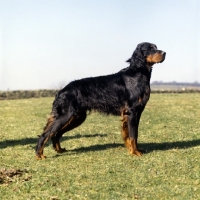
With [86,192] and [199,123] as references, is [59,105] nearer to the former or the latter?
[86,192]

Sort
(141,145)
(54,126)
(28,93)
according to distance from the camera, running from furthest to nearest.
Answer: (28,93), (141,145), (54,126)

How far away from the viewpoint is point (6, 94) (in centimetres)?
3581

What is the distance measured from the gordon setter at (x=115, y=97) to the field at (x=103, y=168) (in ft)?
2.03

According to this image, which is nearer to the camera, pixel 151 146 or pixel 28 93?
pixel 151 146

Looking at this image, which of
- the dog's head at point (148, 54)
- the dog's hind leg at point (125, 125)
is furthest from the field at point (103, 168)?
the dog's head at point (148, 54)

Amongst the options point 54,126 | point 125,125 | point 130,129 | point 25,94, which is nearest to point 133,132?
point 130,129

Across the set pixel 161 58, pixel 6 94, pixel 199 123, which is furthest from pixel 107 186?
pixel 6 94

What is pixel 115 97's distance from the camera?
827 centimetres

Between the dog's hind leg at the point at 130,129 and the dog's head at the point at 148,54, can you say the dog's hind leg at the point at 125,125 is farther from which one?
the dog's head at the point at 148,54

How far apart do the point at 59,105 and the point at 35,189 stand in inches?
102

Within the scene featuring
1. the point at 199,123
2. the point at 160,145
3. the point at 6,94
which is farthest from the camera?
the point at 6,94

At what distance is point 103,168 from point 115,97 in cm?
182

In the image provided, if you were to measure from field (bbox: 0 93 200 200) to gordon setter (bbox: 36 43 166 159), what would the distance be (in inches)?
24.3

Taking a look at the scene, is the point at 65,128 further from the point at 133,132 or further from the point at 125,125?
the point at 133,132
